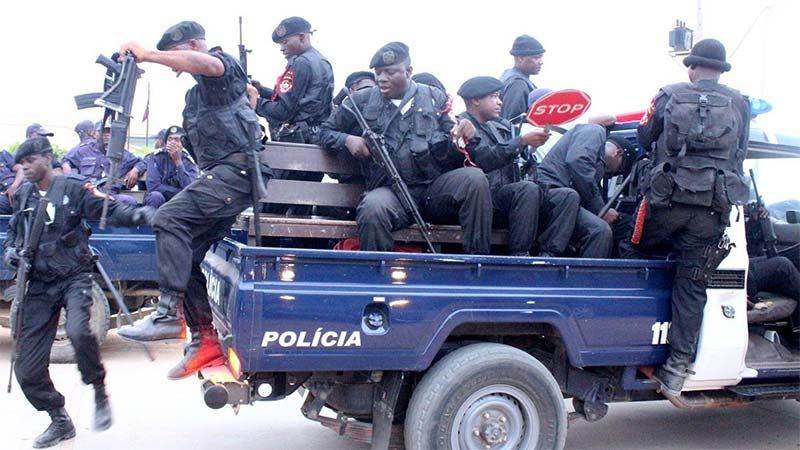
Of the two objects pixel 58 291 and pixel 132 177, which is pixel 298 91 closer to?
pixel 58 291

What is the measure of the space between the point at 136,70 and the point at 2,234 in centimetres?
376

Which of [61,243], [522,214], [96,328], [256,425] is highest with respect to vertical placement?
[522,214]

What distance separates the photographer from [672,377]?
4.36 metres

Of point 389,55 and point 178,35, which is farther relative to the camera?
point 389,55

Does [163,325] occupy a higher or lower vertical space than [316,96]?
lower

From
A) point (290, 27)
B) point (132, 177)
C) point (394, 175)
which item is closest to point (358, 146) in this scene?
point (394, 175)

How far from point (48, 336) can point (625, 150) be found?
3.87 m

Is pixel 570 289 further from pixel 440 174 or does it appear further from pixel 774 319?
pixel 774 319

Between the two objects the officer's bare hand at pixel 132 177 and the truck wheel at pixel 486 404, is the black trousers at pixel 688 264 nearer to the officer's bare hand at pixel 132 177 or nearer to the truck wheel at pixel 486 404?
the truck wheel at pixel 486 404

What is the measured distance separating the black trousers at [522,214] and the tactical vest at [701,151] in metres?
0.68

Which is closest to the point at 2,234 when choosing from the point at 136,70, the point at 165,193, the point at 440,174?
the point at 165,193

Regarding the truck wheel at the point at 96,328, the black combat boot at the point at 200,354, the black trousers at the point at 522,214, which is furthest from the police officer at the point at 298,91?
the truck wheel at the point at 96,328

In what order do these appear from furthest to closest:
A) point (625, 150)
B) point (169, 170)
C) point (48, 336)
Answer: point (169, 170) < point (625, 150) < point (48, 336)

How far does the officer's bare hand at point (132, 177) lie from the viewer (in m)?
7.68
